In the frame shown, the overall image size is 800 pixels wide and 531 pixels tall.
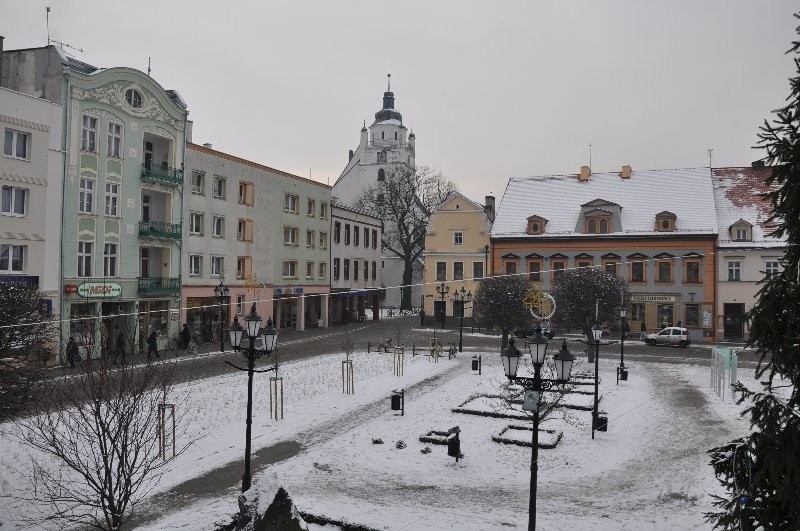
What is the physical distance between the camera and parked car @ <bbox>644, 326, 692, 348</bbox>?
134 feet

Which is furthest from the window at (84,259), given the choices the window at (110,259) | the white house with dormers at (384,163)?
the white house with dormers at (384,163)

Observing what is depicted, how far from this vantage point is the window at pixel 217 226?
130 feet

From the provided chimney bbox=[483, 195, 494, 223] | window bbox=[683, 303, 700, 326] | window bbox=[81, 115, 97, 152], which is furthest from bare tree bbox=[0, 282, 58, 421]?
chimney bbox=[483, 195, 494, 223]

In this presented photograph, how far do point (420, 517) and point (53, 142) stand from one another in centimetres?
2556

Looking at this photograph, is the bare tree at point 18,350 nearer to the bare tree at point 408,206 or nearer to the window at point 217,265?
the window at point 217,265

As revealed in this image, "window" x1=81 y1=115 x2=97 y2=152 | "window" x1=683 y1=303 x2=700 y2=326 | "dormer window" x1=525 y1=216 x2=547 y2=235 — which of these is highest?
"window" x1=81 y1=115 x2=97 y2=152

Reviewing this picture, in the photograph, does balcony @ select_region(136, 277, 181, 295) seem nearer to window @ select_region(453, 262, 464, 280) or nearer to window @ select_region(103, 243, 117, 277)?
window @ select_region(103, 243, 117, 277)

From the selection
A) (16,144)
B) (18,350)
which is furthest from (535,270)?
(18,350)

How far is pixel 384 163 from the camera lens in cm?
8812

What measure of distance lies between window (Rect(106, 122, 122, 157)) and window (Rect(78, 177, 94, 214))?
6.40ft

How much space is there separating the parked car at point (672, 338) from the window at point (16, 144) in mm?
37785

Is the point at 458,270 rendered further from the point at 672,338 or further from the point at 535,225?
the point at 672,338

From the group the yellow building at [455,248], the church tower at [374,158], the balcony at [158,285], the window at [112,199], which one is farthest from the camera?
the church tower at [374,158]

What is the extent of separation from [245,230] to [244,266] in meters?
2.51
